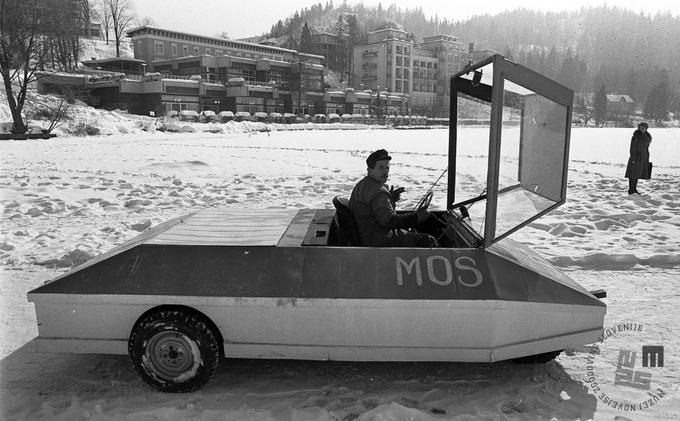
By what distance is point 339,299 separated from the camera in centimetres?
327

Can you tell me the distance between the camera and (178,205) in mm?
9867

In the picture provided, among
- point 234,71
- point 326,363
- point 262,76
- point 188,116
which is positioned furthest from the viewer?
point 262,76

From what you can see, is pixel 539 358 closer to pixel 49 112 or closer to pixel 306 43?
pixel 49 112

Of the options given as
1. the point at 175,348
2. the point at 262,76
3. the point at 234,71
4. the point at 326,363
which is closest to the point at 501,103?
the point at 326,363

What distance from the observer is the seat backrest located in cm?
403

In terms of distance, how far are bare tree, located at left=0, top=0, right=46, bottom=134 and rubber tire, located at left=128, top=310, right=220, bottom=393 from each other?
119 ft

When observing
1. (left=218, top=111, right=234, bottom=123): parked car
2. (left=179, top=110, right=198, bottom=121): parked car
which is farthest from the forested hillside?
(left=179, top=110, right=198, bottom=121): parked car

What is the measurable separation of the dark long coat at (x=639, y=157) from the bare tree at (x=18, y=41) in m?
35.3

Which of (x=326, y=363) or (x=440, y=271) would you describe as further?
(x=326, y=363)

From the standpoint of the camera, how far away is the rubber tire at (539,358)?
12.2 feet

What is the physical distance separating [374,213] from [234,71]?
71.6 meters

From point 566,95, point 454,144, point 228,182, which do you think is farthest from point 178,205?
point 566,95

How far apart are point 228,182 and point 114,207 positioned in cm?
390

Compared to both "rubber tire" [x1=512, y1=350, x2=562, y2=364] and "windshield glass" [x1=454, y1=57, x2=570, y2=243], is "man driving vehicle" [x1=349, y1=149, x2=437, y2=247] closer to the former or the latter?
"windshield glass" [x1=454, y1=57, x2=570, y2=243]
